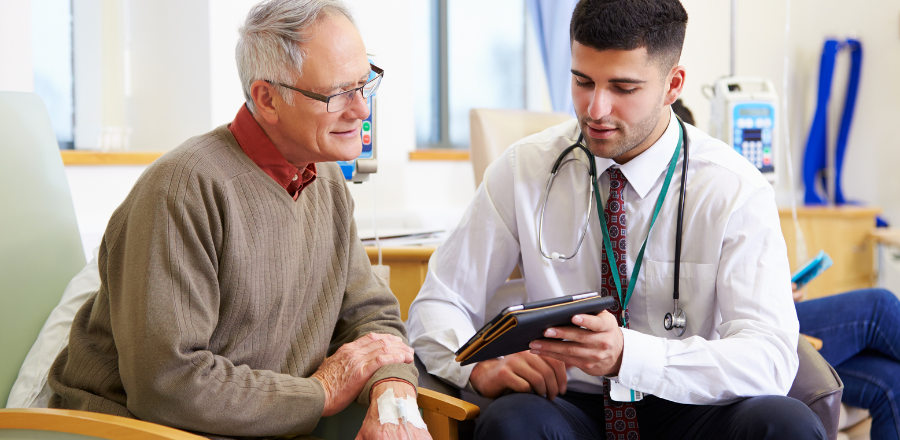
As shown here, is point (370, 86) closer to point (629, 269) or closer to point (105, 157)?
point (629, 269)

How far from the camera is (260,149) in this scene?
4.00 ft

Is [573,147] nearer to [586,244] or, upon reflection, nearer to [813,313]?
[586,244]

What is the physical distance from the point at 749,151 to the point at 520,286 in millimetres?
1622

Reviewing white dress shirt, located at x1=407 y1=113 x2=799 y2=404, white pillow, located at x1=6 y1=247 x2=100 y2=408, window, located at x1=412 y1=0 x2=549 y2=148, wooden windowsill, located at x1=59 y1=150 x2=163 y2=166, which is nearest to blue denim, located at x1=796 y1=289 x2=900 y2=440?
white dress shirt, located at x1=407 y1=113 x2=799 y2=404

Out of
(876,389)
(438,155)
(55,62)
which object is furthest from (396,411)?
(438,155)

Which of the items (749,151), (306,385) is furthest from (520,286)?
(749,151)

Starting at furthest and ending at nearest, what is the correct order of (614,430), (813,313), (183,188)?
(813,313), (614,430), (183,188)

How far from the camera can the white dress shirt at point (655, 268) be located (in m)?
1.26

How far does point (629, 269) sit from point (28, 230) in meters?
1.13

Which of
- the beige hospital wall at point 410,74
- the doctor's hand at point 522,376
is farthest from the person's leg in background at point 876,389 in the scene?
the beige hospital wall at point 410,74

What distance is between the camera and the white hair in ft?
3.86

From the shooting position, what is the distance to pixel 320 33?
119 cm

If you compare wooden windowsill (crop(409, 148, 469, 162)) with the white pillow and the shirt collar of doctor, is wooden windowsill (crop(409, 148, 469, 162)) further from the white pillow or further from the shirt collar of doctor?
the white pillow

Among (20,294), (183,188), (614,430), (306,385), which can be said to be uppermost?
(183,188)
